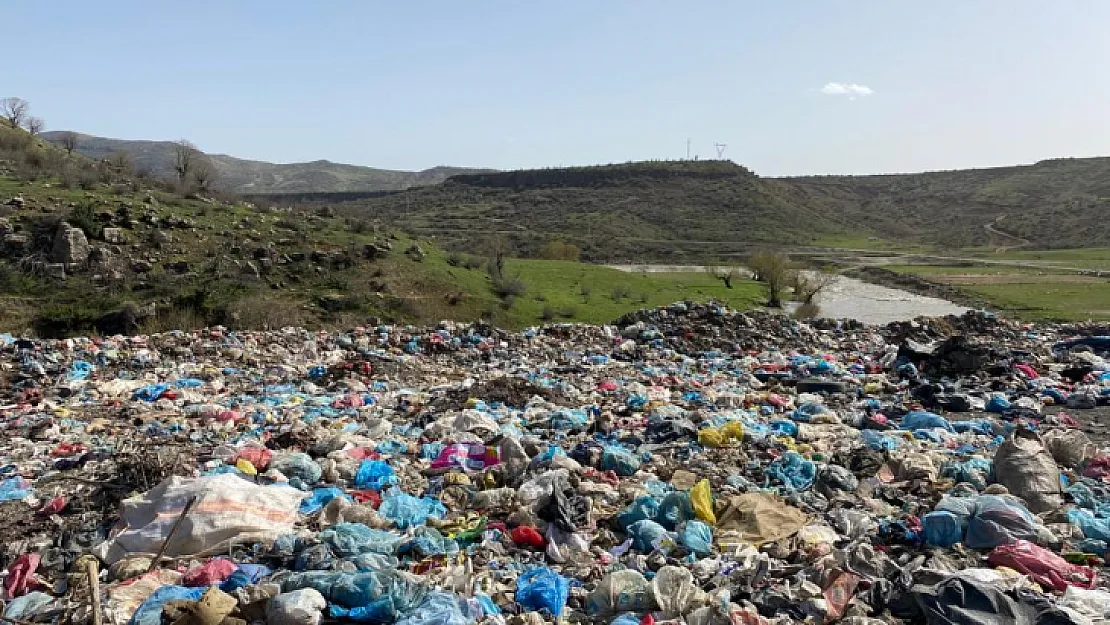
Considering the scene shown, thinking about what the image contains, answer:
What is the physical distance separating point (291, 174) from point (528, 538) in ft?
485

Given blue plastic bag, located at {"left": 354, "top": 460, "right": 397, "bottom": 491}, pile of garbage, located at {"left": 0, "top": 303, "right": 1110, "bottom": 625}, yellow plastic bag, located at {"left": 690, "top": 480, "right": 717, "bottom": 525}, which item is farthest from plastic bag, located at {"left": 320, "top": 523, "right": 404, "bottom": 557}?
yellow plastic bag, located at {"left": 690, "top": 480, "right": 717, "bottom": 525}

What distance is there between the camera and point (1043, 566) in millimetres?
3980

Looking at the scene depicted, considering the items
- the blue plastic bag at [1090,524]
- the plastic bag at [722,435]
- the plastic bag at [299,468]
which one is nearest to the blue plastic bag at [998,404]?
the plastic bag at [722,435]

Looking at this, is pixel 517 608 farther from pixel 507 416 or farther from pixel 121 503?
pixel 507 416

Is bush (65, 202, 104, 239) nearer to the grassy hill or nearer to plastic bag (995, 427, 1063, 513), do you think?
the grassy hill

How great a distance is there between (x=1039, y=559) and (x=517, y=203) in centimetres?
7030

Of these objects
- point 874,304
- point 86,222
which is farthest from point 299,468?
point 874,304

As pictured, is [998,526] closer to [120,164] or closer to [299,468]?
[299,468]

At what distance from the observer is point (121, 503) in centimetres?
460

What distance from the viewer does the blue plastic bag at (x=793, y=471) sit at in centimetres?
563

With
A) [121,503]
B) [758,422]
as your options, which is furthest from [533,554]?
[758,422]

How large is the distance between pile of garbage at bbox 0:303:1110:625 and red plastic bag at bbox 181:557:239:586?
0.7 inches

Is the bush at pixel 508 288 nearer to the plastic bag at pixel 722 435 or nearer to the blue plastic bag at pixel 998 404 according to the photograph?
the blue plastic bag at pixel 998 404

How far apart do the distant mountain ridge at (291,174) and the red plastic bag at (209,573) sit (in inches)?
4530
